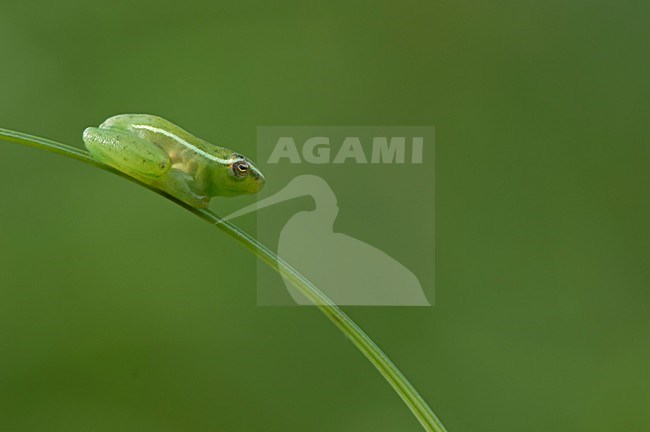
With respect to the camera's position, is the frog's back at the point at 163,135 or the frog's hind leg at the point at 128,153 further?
the frog's back at the point at 163,135

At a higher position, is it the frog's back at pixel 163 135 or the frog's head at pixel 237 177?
the frog's back at pixel 163 135

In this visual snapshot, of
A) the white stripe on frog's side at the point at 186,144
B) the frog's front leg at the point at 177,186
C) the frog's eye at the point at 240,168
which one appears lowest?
the frog's front leg at the point at 177,186

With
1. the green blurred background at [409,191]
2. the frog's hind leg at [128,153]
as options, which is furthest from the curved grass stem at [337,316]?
the green blurred background at [409,191]

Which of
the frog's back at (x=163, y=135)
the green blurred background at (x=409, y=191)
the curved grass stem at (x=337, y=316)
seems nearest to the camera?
the curved grass stem at (x=337, y=316)

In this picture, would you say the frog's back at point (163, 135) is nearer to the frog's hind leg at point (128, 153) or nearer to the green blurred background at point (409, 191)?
the frog's hind leg at point (128, 153)

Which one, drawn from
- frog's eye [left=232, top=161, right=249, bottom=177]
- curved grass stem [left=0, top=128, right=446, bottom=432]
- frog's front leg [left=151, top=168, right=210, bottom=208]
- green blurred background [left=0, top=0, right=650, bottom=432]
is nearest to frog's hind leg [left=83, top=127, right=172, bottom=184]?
frog's front leg [left=151, top=168, right=210, bottom=208]

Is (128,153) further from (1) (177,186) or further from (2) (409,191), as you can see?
(2) (409,191)

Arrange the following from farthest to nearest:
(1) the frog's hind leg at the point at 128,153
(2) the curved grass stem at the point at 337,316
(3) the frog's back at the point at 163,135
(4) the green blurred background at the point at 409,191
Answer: (4) the green blurred background at the point at 409,191
(3) the frog's back at the point at 163,135
(1) the frog's hind leg at the point at 128,153
(2) the curved grass stem at the point at 337,316
